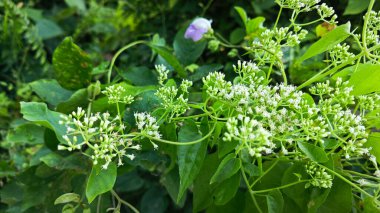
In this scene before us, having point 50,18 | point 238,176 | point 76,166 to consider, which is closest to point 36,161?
point 76,166

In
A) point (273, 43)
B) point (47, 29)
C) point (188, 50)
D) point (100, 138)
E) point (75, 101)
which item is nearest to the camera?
point (100, 138)

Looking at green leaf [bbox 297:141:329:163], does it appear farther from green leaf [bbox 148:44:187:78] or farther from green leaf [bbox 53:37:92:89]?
green leaf [bbox 53:37:92:89]

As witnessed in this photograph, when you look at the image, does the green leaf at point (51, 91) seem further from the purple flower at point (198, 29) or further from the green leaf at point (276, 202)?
the green leaf at point (276, 202)

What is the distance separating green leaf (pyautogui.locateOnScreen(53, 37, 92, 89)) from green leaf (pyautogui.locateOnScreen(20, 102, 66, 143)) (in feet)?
0.51

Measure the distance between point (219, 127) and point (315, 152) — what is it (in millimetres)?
111

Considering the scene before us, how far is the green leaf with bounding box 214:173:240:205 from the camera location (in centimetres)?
55

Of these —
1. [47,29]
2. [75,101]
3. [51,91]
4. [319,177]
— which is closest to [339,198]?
[319,177]

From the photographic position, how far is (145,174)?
3.34 feet

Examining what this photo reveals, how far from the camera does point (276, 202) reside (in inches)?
21.5

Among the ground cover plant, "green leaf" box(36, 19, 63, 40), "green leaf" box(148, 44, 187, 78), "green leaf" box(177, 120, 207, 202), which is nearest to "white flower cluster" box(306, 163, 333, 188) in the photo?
the ground cover plant

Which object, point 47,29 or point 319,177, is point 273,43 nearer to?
point 319,177

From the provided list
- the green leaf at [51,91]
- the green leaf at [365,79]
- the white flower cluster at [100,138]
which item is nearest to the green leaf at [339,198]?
the green leaf at [365,79]

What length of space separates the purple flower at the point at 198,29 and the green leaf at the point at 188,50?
0.11 feet

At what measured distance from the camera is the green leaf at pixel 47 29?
4.39ft
